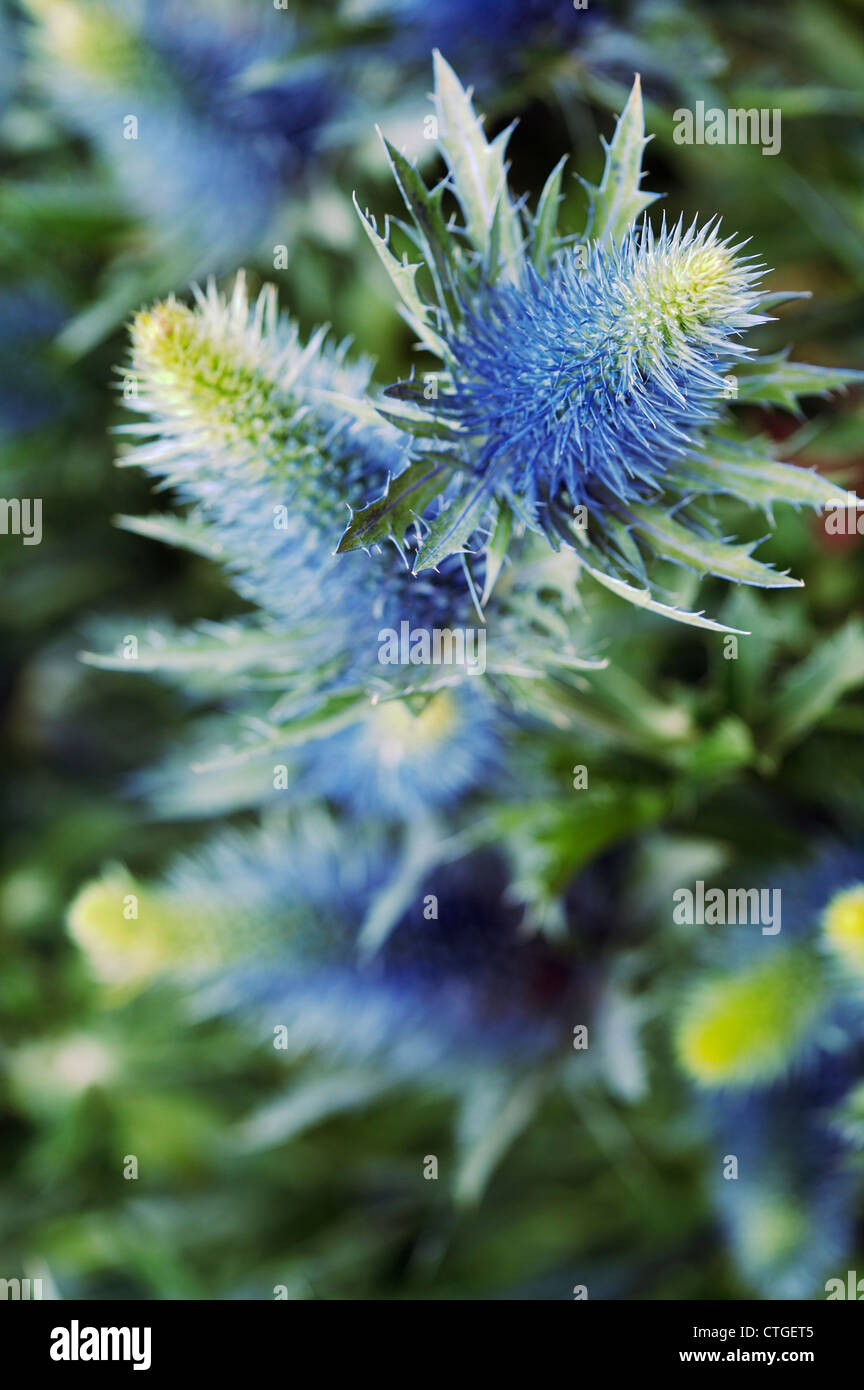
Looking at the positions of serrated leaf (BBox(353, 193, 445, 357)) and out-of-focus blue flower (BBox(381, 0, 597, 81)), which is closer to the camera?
serrated leaf (BBox(353, 193, 445, 357))

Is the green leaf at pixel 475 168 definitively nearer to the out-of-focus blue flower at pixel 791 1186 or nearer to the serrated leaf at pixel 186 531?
the serrated leaf at pixel 186 531

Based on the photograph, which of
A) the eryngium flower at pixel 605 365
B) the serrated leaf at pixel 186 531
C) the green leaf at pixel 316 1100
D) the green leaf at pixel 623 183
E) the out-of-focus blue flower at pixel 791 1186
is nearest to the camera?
the eryngium flower at pixel 605 365

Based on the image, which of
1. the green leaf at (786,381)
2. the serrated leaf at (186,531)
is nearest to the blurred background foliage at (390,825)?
the green leaf at (786,381)

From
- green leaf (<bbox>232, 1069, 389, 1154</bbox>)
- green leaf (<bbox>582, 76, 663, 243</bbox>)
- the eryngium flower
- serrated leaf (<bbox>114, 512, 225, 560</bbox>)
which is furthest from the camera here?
green leaf (<bbox>232, 1069, 389, 1154</bbox>)

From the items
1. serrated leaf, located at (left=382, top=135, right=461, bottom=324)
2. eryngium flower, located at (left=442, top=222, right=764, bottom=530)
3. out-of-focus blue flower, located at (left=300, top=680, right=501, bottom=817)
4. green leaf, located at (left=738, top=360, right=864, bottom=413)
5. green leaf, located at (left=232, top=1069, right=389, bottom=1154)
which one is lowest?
green leaf, located at (left=232, top=1069, right=389, bottom=1154)

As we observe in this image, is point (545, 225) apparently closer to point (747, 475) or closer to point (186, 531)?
point (747, 475)

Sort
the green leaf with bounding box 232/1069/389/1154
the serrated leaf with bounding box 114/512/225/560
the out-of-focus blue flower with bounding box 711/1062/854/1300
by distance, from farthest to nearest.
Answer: the green leaf with bounding box 232/1069/389/1154 < the out-of-focus blue flower with bounding box 711/1062/854/1300 < the serrated leaf with bounding box 114/512/225/560

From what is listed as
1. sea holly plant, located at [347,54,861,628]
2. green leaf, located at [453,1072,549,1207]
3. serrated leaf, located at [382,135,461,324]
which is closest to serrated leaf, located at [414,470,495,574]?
sea holly plant, located at [347,54,861,628]

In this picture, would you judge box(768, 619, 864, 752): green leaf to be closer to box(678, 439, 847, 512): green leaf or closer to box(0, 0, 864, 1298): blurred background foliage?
box(0, 0, 864, 1298): blurred background foliage

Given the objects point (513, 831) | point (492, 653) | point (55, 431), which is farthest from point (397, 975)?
point (55, 431)
